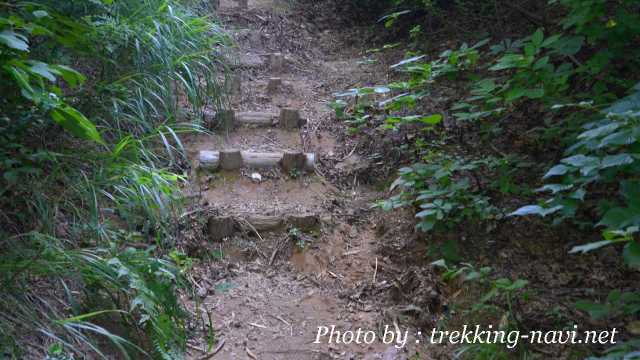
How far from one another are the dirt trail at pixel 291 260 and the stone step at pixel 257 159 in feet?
0.16

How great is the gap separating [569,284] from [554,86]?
2.78ft

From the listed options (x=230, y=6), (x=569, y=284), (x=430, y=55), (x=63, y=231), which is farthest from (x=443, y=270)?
(x=230, y=6)

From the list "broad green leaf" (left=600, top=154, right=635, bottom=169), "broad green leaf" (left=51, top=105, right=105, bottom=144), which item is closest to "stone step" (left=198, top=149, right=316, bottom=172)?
"broad green leaf" (left=51, top=105, right=105, bottom=144)

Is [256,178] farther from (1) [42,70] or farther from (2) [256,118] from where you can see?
(1) [42,70]

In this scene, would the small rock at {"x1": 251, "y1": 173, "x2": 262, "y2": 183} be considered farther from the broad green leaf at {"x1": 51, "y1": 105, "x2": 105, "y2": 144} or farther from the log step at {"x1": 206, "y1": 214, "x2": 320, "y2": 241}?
the broad green leaf at {"x1": 51, "y1": 105, "x2": 105, "y2": 144}

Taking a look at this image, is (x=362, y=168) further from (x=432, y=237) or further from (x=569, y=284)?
(x=569, y=284)

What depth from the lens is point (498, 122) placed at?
10.0ft

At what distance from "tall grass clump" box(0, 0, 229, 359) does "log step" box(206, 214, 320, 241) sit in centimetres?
29

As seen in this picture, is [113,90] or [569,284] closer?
[569,284]

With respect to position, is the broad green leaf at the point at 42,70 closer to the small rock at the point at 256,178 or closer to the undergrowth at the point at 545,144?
the undergrowth at the point at 545,144

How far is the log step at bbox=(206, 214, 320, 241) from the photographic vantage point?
2963mm

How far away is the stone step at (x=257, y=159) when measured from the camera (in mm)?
3396

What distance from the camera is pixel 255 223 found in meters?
3.02

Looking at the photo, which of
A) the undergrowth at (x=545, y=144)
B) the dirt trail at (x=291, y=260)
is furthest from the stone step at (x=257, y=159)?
the undergrowth at (x=545, y=144)
